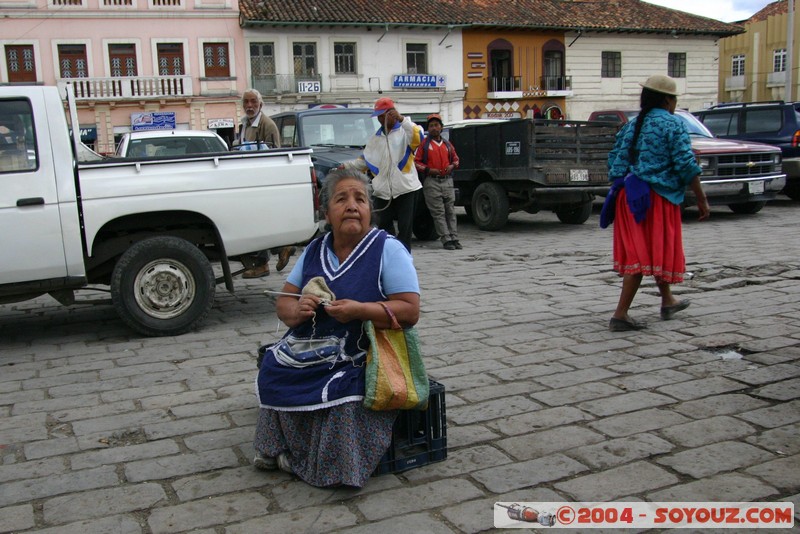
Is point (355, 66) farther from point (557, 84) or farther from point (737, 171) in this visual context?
point (737, 171)

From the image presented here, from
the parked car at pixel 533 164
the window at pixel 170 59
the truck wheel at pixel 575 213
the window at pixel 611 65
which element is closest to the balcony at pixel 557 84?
the window at pixel 611 65

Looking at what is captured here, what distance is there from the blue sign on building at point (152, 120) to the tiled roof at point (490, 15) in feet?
17.0

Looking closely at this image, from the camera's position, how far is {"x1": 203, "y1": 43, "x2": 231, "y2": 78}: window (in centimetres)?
3422

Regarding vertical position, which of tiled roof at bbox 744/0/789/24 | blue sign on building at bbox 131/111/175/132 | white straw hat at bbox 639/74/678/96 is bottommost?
white straw hat at bbox 639/74/678/96

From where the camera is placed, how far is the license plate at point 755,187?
42.6 ft

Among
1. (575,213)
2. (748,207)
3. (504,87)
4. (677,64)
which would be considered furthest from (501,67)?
(575,213)

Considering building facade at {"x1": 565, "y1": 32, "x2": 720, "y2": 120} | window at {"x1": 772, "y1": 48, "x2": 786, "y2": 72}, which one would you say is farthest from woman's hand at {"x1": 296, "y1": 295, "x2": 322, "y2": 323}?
window at {"x1": 772, "y1": 48, "x2": 786, "y2": 72}

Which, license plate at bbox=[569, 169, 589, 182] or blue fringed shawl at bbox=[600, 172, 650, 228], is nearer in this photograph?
blue fringed shawl at bbox=[600, 172, 650, 228]

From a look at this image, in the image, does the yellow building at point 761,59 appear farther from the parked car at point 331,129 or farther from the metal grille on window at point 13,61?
the parked car at point 331,129

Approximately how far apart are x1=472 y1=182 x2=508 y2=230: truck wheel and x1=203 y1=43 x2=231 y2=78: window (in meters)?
24.3

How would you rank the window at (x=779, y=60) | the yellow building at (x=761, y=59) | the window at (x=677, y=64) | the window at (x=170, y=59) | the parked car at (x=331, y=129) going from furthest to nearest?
the window at (x=779, y=60) < the yellow building at (x=761, y=59) < the window at (x=677, y=64) < the window at (x=170, y=59) < the parked car at (x=331, y=129)

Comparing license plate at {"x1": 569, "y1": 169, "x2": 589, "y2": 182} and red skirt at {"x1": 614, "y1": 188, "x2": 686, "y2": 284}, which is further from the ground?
license plate at {"x1": 569, "y1": 169, "x2": 589, "y2": 182}

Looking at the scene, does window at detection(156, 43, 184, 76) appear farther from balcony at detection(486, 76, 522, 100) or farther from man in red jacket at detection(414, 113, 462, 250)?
man in red jacket at detection(414, 113, 462, 250)

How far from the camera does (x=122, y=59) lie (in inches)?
1308
